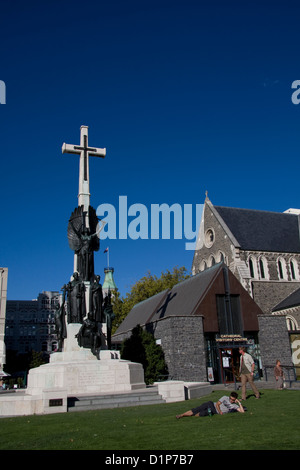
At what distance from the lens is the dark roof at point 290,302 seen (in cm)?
3424

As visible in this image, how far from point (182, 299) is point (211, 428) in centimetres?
2349

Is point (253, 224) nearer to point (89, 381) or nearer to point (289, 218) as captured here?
point (289, 218)

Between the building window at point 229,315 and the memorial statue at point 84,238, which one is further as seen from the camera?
the building window at point 229,315

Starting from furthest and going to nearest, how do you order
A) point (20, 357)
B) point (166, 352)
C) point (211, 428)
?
1. point (20, 357)
2. point (166, 352)
3. point (211, 428)

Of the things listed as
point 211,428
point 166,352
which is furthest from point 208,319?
point 211,428

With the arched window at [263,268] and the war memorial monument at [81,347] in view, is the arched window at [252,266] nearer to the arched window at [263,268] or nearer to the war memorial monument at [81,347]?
the arched window at [263,268]

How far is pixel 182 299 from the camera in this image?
3100 centimetres

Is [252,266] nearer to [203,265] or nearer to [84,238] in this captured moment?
[203,265]

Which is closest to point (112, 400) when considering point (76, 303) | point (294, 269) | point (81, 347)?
point (81, 347)

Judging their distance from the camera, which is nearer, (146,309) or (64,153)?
(64,153)

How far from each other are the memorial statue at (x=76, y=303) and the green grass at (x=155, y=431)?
528 cm

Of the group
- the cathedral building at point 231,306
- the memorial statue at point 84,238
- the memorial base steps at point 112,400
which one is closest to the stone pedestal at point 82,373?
the memorial base steps at point 112,400

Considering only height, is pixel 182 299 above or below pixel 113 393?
above
